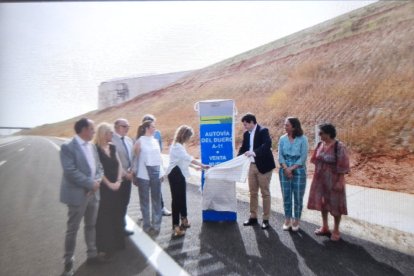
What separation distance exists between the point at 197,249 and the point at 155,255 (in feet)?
1.71

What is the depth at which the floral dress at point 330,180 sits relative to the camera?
4141 millimetres

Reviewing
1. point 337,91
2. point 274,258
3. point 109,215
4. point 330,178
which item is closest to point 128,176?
point 109,215

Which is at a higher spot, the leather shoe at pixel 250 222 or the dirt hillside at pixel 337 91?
the dirt hillside at pixel 337 91

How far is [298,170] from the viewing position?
4.58 m

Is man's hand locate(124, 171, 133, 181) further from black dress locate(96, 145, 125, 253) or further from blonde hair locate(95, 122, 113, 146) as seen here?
blonde hair locate(95, 122, 113, 146)

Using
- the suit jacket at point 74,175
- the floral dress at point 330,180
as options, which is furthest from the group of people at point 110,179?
the floral dress at point 330,180

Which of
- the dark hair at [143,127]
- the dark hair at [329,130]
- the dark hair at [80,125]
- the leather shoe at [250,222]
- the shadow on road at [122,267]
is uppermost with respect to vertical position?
the dark hair at [80,125]

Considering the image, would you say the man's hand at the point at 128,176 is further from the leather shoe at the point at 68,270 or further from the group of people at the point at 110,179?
the leather shoe at the point at 68,270

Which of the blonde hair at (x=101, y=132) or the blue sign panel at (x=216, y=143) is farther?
the blue sign panel at (x=216, y=143)

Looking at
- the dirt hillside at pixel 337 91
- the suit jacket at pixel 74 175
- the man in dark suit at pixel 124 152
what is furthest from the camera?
the dirt hillside at pixel 337 91

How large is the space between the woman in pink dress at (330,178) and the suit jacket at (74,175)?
291 centimetres

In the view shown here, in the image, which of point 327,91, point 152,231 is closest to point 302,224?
point 152,231

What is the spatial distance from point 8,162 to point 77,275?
4.36 ft

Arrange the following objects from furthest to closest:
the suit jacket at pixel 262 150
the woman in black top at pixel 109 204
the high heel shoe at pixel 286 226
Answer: the suit jacket at pixel 262 150, the high heel shoe at pixel 286 226, the woman in black top at pixel 109 204
